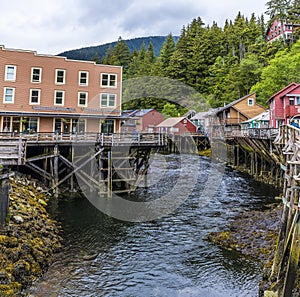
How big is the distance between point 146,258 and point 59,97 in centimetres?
1947

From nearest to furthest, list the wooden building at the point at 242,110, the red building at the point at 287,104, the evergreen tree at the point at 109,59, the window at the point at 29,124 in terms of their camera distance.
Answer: the window at the point at 29,124
the red building at the point at 287,104
the wooden building at the point at 242,110
the evergreen tree at the point at 109,59

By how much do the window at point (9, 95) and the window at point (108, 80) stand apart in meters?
8.13

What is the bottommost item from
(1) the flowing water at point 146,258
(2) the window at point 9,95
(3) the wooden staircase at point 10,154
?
(1) the flowing water at point 146,258

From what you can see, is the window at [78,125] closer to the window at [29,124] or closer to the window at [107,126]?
the window at [107,126]

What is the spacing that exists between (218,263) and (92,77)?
21.8 m

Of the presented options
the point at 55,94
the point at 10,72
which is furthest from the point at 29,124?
the point at 10,72

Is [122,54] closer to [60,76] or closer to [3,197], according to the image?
[60,76]

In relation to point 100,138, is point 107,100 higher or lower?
higher

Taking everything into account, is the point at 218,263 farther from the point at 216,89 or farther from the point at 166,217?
the point at 216,89

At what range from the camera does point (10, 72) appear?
25.3m

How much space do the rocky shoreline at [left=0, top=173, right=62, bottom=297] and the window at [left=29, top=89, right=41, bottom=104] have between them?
40.2 ft

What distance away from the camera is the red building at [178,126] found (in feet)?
209

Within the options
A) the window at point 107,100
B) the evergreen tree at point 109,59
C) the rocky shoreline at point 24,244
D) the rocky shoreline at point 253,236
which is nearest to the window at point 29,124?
the window at point 107,100

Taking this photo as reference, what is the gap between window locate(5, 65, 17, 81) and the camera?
25.2 m
